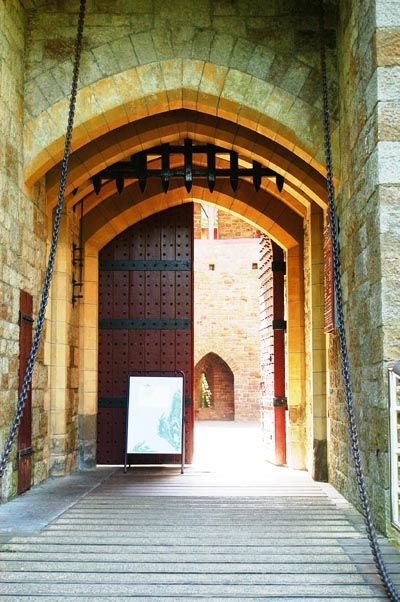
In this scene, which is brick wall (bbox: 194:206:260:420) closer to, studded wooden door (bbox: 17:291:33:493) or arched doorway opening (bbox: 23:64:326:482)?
arched doorway opening (bbox: 23:64:326:482)

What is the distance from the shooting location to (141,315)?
7414 mm

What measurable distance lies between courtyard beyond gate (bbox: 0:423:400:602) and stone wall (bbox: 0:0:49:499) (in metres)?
0.68

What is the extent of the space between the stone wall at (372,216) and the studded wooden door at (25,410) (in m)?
2.16

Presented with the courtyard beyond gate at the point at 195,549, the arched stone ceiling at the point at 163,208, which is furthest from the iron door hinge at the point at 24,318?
the arched stone ceiling at the point at 163,208

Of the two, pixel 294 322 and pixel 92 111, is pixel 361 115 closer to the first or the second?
pixel 92 111

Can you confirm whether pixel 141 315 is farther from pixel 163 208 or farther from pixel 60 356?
pixel 60 356

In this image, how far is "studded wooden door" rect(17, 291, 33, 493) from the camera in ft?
17.1

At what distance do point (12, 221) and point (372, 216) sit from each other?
7.71 feet

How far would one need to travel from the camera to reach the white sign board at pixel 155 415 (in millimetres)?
6648

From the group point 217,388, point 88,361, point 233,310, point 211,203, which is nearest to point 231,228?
point 233,310

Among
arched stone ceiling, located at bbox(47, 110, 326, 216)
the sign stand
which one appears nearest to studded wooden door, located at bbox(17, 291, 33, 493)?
arched stone ceiling, located at bbox(47, 110, 326, 216)

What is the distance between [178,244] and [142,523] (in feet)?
12.4

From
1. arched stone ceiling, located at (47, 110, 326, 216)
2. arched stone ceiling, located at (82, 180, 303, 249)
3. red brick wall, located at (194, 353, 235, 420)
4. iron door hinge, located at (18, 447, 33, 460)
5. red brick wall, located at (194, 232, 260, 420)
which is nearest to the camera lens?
iron door hinge, located at (18, 447, 33, 460)

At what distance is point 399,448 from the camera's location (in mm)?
3451
